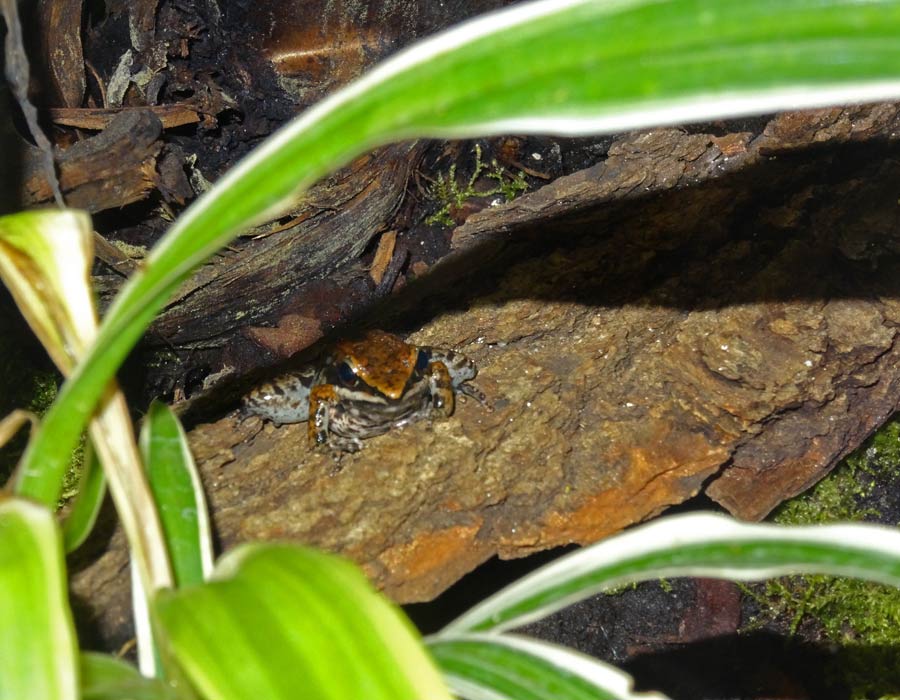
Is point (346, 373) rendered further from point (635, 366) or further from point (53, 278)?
point (53, 278)

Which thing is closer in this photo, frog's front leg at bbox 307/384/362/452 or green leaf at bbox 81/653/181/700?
green leaf at bbox 81/653/181/700

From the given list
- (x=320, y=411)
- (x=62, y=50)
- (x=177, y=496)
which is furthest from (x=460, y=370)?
(x=62, y=50)

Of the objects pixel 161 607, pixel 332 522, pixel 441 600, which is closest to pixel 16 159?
pixel 332 522

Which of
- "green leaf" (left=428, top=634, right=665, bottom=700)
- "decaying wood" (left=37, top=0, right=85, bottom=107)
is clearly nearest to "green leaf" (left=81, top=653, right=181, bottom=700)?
"green leaf" (left=428, top=634, right=665, bottom=700)

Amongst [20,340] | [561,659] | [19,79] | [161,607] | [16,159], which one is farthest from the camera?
[20,340]

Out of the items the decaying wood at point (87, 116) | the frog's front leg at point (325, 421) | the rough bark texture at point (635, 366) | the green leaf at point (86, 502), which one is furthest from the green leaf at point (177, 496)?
the decaying wood at point (87, 116)

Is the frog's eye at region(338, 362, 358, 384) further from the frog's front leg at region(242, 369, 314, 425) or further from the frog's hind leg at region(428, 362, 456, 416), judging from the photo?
the frog's hind leg at region(428, 362, 456, 416)

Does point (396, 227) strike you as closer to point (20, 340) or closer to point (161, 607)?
point (20, 340)
